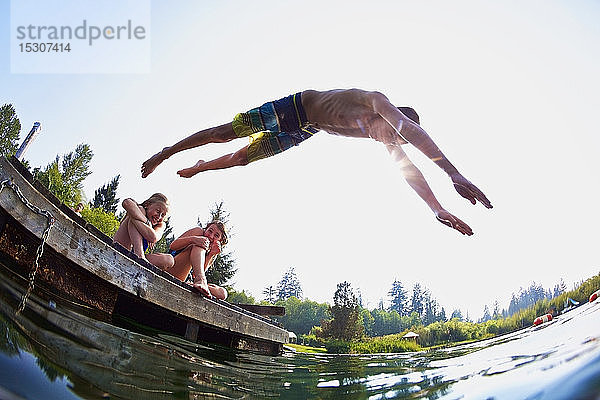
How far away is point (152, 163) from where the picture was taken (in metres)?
1.56

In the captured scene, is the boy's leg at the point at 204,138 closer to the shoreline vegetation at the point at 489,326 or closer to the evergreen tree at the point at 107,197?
the shoreline vegetation at the point at 489,326

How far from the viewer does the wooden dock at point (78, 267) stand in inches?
25.9

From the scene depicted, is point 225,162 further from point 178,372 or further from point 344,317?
point 344,317

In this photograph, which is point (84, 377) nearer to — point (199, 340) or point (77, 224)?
point (77, 224)

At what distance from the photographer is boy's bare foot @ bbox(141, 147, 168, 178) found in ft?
5.10

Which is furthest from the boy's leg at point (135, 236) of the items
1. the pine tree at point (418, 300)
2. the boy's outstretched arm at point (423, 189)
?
the pine tree at point (418, 300)

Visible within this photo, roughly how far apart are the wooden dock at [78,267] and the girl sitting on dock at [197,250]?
0.89ft

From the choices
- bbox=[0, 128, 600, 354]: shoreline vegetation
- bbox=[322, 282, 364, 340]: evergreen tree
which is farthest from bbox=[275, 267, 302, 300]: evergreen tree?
bbox=[322, 282, 364, 340]: evergreen tree

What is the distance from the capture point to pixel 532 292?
40.5 inches

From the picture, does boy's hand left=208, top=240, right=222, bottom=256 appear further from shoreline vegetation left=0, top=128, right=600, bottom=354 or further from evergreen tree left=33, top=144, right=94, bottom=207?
evergreen tree left=33, top=144, right=94, bottom=207

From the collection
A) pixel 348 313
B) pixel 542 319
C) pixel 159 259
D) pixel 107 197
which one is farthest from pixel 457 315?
pixel 107 197

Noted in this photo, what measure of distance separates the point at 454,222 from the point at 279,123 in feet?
2.76

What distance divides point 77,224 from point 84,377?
17.9 inches

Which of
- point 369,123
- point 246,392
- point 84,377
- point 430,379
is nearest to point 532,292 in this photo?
point 430,379
